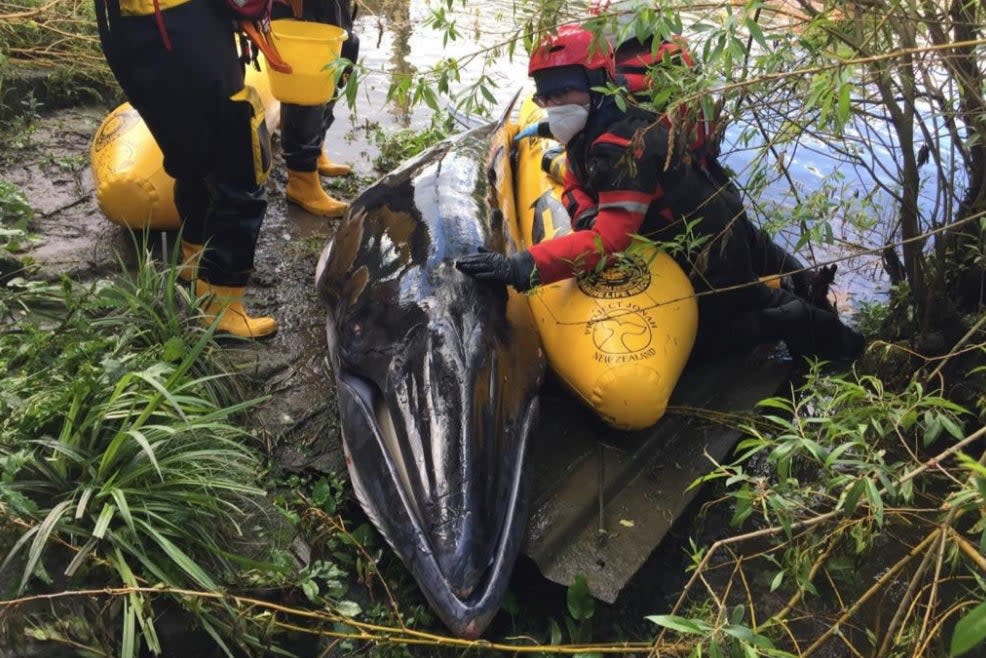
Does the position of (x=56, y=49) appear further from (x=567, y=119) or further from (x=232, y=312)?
(x=567, y=119)

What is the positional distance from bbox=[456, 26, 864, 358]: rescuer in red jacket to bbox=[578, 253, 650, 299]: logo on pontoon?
0.56ft

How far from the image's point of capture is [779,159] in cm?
275

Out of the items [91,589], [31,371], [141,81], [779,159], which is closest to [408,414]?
[91,589]

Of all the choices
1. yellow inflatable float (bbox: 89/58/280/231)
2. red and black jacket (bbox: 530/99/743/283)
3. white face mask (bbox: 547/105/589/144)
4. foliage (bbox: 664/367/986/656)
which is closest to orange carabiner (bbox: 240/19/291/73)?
yellow inflatable float (bbox: 89/58/280/231)

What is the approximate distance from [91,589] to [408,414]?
3.81ft

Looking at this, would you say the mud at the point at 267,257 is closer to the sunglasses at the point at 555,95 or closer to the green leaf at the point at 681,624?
the sunglasses at the point at 555,95

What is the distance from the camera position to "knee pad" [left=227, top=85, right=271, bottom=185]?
11.6 feet

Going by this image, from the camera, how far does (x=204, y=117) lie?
348 cm

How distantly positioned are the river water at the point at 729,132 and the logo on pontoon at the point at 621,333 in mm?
702

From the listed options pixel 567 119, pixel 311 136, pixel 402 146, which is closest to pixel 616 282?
pixel 567 119

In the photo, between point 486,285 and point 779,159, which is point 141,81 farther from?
point 779,159

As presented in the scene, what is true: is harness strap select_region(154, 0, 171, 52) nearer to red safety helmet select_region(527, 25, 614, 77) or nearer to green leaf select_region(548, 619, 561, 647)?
red safety helmet select_region(527, 25, 614, 77)

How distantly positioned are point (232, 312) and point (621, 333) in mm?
1896

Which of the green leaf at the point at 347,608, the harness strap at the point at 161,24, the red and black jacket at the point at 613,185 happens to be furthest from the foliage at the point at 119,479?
the red and black jacket at the point at 613,185
